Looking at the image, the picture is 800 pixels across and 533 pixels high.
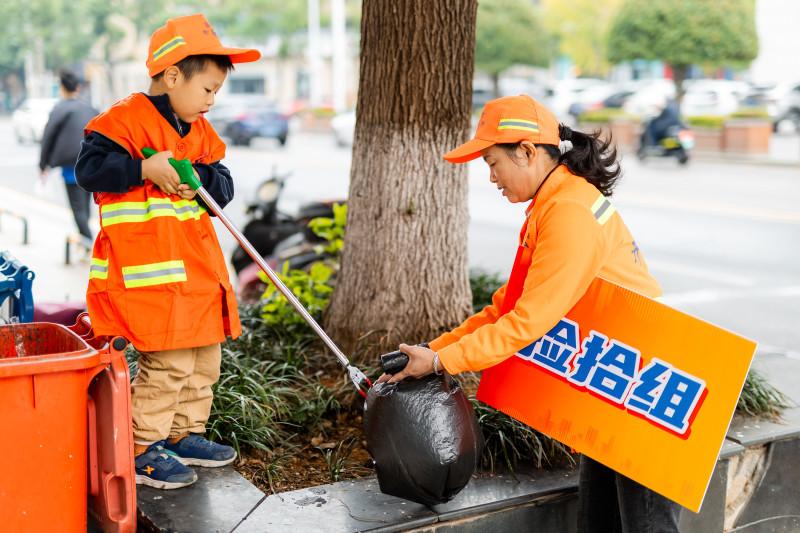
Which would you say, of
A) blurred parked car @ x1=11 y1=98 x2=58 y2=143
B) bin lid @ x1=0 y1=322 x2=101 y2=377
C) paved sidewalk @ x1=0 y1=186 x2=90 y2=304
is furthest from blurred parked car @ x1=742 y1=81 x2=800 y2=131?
bin lid @ x1=0 y1=322 x2=101 y2=377

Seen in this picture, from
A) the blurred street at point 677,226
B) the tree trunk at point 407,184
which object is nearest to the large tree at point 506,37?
the blurred street at point 677,226

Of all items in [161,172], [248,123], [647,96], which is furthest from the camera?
[647,96]

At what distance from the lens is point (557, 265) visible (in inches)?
97.4

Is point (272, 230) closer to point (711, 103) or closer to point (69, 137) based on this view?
point (69, 137)

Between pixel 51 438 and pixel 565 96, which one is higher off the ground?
pixel 565 96

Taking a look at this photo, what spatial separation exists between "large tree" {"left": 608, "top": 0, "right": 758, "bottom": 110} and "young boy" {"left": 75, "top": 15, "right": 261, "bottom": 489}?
24.2m

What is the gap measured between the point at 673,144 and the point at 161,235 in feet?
56.6

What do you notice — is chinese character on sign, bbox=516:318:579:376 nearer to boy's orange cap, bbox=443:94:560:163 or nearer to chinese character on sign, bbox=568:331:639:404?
chinese character on sign, bbox=568:331:639:404

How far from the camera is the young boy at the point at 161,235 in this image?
9.34ft

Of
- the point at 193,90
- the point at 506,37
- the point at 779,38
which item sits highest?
the point at 779,38

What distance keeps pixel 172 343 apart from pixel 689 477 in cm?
169

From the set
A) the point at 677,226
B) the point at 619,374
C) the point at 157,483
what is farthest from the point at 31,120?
the point at 619,374

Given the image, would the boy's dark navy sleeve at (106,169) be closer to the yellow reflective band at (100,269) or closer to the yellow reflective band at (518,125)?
the yellow reflective band at (100,269)

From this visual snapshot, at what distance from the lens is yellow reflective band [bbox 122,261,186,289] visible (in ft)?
9.32
